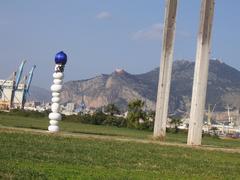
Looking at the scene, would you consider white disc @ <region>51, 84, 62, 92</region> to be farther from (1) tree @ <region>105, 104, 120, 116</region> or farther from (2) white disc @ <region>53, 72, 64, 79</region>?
(1) tree @ <region>105, 104, 120, 116</region>

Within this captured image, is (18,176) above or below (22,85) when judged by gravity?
below

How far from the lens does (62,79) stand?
28.5 m

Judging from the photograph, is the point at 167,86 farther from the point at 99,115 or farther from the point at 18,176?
the point at 99,115

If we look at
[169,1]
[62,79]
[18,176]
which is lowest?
[18,176]

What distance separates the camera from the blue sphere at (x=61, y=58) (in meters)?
28.4

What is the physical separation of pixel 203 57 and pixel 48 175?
17863mm

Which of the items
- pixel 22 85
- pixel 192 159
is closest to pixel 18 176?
pixel 192 159

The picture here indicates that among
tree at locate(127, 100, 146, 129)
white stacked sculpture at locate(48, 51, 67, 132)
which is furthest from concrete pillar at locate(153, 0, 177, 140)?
tree at locate(127, 100, 146, 129)

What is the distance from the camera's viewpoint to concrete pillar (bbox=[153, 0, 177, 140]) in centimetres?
3053

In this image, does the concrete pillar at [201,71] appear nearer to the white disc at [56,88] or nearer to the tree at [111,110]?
the white disc at [56,88]

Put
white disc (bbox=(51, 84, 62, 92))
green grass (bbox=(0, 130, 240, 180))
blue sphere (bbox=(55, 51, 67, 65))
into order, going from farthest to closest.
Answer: blue sphere (bbox=(55, 51, 67, 65)) < white disc (bbox=(51, 84, 62, 92)) < green grass (bbox=(0, 130, 240, 180))

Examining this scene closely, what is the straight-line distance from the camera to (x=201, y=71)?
91.5 feet

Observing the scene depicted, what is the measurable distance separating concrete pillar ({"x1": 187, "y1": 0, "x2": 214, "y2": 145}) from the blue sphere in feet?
21.3

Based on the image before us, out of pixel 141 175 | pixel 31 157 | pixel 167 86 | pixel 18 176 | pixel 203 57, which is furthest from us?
pixel 167 86
